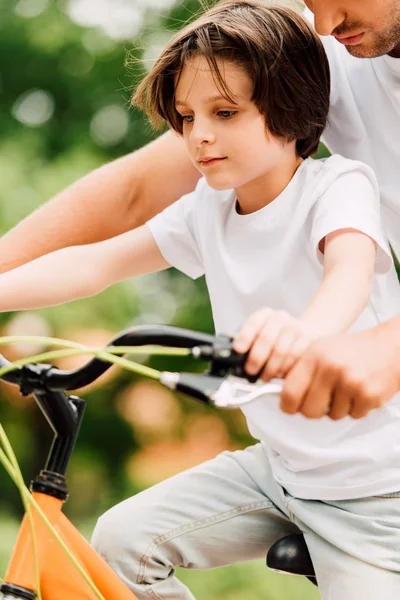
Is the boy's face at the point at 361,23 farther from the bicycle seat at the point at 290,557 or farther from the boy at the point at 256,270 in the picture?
the bicycle seat at the point at 290,557

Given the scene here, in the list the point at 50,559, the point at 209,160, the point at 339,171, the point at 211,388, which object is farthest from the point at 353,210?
the point at 50,559

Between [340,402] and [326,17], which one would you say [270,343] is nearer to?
[340,402]

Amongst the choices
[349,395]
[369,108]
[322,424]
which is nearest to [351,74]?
[369,108]

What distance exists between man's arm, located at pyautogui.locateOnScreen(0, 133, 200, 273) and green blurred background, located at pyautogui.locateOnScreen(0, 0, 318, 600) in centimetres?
250

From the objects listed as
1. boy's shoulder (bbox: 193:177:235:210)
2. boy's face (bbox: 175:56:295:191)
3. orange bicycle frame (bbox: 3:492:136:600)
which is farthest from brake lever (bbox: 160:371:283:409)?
boy's shoulder (bbox: 193:177:235:210)

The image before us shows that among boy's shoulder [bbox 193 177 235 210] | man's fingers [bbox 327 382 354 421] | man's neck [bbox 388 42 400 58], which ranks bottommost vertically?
man's fingers [bbox 327 382 354 421]

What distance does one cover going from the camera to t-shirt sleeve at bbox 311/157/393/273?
1.17 m

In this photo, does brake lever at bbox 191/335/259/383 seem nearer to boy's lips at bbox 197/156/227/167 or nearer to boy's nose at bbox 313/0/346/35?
boy's lips at bbox 197/156/227/167

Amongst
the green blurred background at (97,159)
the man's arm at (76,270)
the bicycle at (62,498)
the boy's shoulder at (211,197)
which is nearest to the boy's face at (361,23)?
the boy's shoulder at (211,197)

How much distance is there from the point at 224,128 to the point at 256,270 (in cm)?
20

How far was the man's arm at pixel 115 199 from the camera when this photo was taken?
1597 mm

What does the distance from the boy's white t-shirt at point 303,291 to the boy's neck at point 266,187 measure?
20 millimetres

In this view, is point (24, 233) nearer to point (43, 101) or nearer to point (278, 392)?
point (278, 392)

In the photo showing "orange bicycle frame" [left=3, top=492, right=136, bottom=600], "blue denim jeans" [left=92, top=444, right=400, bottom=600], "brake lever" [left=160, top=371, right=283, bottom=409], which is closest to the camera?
"brake lever" [left=160, top=371, right=283, bottom=409]
